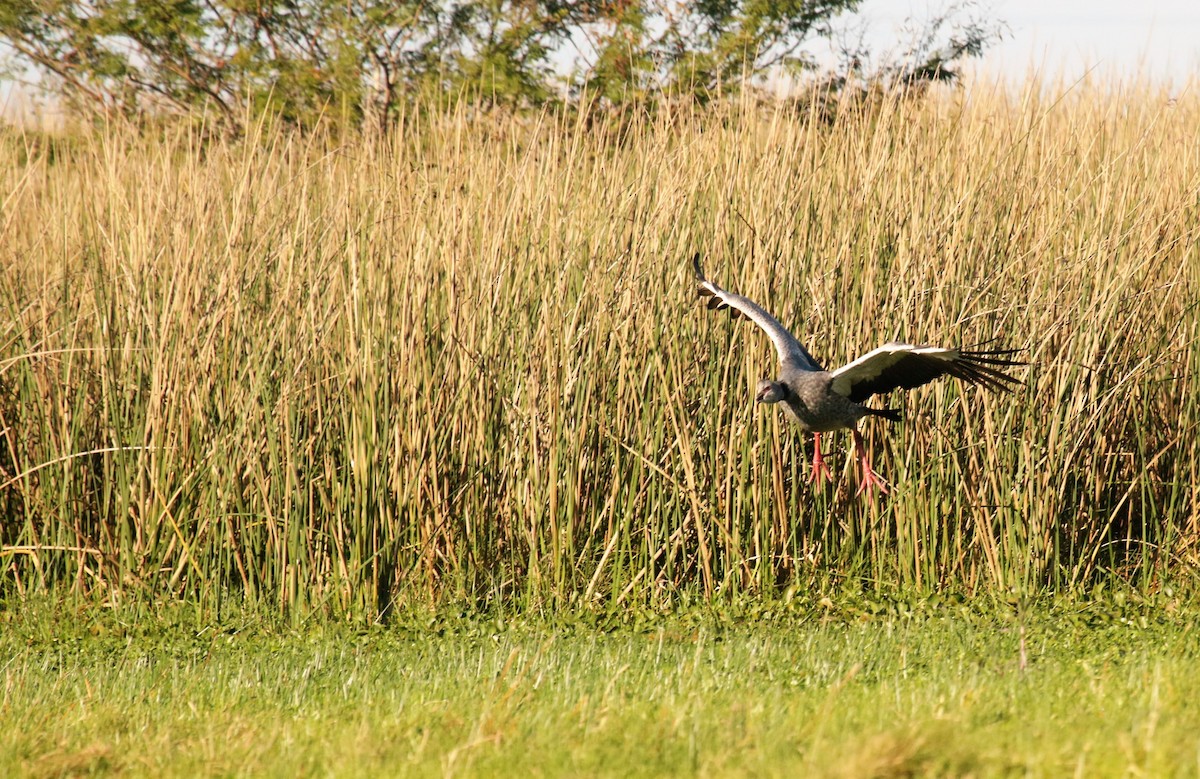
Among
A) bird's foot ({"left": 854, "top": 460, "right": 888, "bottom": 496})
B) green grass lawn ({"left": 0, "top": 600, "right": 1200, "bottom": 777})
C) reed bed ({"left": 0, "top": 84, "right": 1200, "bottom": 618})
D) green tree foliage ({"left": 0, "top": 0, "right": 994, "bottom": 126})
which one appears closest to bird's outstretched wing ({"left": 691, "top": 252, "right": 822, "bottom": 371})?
bird's foot ({"left": 854, "top": 460, "right": 888, "bottom": 496})

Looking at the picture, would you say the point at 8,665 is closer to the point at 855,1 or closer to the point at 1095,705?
the point at 1095,705

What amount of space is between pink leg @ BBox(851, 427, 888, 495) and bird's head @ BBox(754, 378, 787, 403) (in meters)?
0.37

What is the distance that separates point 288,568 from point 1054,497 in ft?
8.98

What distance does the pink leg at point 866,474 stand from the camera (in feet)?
14.3

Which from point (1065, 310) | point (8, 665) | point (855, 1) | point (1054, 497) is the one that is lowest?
point (8, 665)

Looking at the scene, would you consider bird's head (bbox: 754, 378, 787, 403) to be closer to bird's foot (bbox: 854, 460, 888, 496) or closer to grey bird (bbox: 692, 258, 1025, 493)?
grey bird (bbox: 692, 258, 1025, 493)

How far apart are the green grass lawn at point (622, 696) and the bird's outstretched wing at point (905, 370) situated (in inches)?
31.8

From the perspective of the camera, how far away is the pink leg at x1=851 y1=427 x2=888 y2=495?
4355 mm

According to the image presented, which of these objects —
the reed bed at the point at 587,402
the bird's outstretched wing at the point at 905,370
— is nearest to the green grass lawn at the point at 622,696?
the reed bed at the point at 587,402

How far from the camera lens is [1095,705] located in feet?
10.2

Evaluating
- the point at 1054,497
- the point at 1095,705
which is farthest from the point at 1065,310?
the point at 1095,705

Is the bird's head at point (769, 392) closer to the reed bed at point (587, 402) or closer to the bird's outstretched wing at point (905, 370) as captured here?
the bird's outstretched wing at point (905, 370)

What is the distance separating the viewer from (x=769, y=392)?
13.2ft

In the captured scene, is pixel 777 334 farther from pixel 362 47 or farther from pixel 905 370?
pixel 362 47
